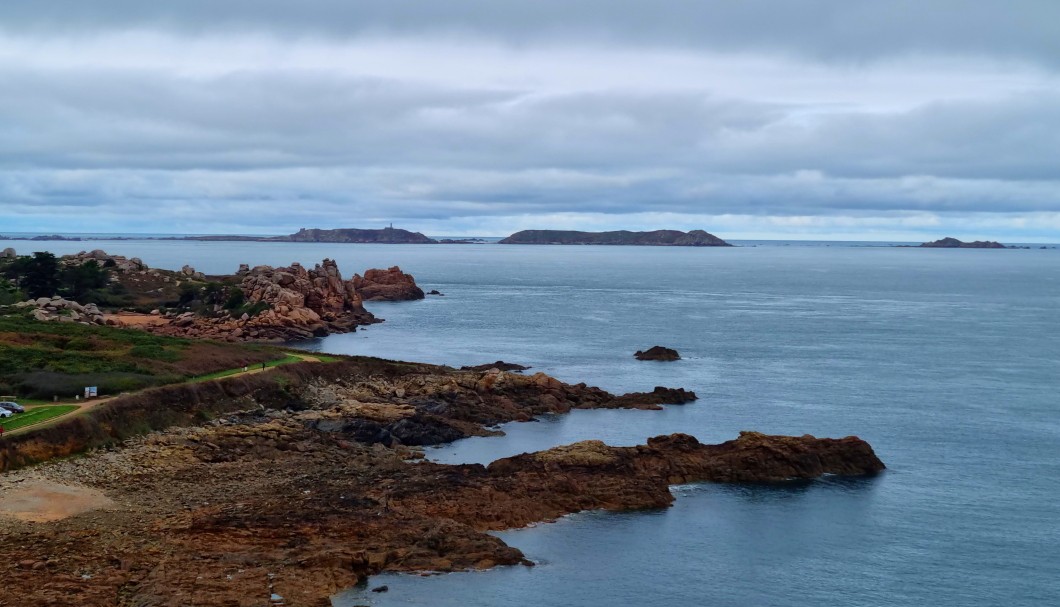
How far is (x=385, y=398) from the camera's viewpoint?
59.4 m

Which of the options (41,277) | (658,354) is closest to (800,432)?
(658,354)

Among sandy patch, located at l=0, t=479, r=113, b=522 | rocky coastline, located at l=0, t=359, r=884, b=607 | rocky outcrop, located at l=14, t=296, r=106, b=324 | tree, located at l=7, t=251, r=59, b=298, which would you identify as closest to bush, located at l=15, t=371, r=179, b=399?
rocky coastline, located at l=0, t=359, r=884, b=607

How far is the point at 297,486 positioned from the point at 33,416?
13018 millimetres

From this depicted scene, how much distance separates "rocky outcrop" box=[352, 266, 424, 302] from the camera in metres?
146

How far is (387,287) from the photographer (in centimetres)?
14688

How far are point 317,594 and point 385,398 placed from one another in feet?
98.7

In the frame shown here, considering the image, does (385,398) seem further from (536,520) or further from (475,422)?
(536,520)

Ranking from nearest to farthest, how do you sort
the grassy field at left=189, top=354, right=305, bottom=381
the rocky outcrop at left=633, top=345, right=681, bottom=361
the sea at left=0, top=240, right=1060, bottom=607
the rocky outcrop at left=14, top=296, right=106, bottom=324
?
the sea at left=0, top=240, right=1060, bottom=607 → the grassy field at left=189, top=354, right=305, bottom=381 → the rocky outcrop at left=14, top=296, right=106, bottom=324 → the rocky outcrop at left=633, top=345, right=681, bottom=361

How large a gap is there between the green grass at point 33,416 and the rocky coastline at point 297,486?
5.69 feet

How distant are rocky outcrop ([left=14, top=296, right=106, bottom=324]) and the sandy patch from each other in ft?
136

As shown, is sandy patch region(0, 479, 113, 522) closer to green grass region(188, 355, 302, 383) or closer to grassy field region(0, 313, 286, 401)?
grassy field region(0, 313, 286, 401)

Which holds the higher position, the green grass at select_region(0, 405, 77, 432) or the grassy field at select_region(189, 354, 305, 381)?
the grassy field at select_region(189, 354, 305, 381)

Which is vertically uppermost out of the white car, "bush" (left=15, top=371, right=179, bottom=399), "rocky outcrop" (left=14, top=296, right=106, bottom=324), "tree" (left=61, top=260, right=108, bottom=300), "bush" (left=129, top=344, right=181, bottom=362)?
"tree" (left=61, top=260, right=108, bottom=300)

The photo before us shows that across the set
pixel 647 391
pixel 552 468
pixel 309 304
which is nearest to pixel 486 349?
pixel 647 391
